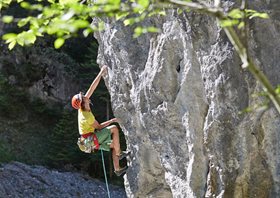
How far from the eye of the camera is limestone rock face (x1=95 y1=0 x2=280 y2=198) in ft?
20.8

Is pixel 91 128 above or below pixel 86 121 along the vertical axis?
below

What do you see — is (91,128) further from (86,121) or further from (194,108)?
(194,108)

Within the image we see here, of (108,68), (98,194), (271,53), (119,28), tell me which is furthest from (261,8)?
(98,194)

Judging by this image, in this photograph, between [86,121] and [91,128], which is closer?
[86,121]

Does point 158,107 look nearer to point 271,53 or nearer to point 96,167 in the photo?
point 271,53

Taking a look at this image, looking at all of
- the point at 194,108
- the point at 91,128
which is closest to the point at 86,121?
the point at 91,128

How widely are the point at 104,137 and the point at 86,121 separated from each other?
0.48 meters

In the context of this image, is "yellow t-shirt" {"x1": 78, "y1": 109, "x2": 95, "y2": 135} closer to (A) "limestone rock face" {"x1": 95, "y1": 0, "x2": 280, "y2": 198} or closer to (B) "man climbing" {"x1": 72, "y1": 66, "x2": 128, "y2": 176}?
(B) "man climbing" {"x1": 72, "y1": 66, "x2": 128, "y2": 176}

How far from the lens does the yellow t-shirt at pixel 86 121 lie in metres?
9.16

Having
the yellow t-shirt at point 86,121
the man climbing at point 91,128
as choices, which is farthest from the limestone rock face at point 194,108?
the yellow t-shirt at point 86,121

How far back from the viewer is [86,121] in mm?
9211

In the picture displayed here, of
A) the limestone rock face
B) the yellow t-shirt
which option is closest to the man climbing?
the yellow t-shirt

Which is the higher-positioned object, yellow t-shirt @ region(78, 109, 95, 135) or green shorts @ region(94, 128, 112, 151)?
yellow t-shirt @ region(78, 109, 95, 135)

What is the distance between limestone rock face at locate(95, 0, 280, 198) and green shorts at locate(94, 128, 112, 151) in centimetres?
41
